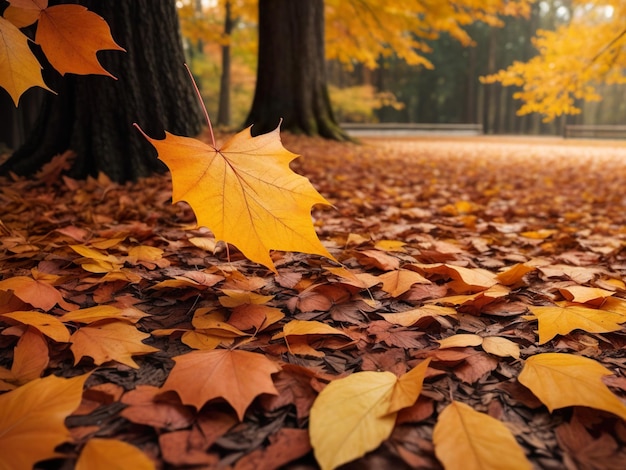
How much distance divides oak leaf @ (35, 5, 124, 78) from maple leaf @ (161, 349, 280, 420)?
72cm

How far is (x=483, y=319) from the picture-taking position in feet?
4.12

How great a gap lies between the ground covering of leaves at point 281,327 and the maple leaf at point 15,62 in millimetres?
496

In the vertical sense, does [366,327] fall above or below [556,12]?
below

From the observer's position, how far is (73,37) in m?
1.15

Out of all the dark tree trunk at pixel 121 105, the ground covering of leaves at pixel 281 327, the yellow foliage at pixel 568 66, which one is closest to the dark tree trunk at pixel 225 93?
the yellow foliage at pixel 568 66

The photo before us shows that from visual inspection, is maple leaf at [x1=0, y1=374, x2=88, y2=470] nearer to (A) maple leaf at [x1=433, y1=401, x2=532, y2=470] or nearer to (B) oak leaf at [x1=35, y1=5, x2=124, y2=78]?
(A) maple leaf at [x1=433, y1=401, x2=532, y2=470]

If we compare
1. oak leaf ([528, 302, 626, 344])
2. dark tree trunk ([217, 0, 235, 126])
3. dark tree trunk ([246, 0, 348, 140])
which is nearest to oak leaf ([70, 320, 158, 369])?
oak leaf ([528, 302, 626, 344])

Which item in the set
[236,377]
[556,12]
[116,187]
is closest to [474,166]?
[116,187]

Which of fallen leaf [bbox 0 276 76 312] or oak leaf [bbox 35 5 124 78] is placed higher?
oak leaf [bbox 35 5 124 78]

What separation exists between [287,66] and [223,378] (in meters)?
7.40

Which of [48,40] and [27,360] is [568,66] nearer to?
[48,40]

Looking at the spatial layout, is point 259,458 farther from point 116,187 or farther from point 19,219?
point 116,187

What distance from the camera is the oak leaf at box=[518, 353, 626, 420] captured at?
0.79 m

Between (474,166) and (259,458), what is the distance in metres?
6.31
